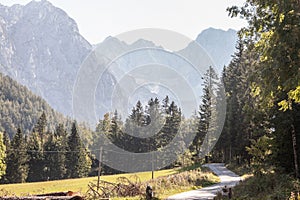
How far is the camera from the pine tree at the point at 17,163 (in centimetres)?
7462

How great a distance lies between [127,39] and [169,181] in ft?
43.6

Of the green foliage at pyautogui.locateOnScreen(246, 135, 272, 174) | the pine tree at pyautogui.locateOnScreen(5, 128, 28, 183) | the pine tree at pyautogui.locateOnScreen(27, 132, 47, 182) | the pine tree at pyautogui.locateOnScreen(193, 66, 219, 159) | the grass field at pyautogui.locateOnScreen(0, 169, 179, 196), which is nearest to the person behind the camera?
the green foliage at pyautogui.locateOnScreen(246, 135, 272, 174)

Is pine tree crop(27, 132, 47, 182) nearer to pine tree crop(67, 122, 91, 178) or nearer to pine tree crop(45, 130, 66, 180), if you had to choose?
pine tree crop(45, 130, 66, 180)

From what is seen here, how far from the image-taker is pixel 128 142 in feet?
274

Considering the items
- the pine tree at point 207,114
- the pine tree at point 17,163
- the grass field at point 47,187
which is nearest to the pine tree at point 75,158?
the pine tree at point 17,163

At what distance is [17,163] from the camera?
74.9 metres

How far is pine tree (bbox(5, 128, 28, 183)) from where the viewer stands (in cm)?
7462

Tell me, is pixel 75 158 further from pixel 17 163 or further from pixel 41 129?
pixel 41 129

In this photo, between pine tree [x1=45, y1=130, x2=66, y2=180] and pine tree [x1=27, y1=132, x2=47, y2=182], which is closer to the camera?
pine tree [x1=45, y1=130, x2=66, y2=180]

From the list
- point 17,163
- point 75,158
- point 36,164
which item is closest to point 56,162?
point 75,158

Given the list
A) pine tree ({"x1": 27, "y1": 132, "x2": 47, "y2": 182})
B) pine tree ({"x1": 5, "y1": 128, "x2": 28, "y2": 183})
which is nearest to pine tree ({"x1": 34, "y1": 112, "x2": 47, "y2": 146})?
pine tree ({"x1": 27, "y1": 132, "x2": 47, "y2": 182})

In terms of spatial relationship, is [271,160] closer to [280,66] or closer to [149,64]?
[280,66]

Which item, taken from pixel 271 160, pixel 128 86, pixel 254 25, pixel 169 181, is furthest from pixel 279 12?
pixel 128 86

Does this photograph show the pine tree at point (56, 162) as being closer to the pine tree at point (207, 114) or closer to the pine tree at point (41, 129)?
the pine tree at point (41, 129)
